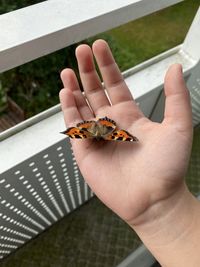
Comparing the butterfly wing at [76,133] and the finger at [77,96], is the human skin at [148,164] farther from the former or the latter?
the butterfly wing at [76,133]

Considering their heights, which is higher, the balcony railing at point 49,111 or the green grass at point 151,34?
the balcony railing at point 49,111

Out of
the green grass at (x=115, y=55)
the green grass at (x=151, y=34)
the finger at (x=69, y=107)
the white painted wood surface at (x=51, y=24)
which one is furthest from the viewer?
the green grass at (x=151, y=34)

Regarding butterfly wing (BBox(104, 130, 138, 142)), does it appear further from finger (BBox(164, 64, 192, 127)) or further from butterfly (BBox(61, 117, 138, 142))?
finger (BBox(164, 64, 192, 127))

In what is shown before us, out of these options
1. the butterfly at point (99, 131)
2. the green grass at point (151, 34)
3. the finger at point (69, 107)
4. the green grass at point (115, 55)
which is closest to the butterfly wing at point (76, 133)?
the butterfly at point (99, 131)

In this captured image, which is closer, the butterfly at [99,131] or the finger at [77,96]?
the butterfly at [99,131]

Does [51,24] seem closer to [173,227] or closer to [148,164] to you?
[148,164]

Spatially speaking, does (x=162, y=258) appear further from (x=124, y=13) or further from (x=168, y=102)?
(x=124, y=13)

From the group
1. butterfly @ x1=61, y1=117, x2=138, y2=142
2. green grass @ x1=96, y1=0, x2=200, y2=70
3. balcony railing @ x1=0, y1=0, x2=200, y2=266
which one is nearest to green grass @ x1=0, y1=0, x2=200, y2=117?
green grass @ x1=96, y1=0, x2=200, y2=70

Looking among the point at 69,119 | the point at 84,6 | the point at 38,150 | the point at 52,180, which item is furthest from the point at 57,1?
the point at 52,180
